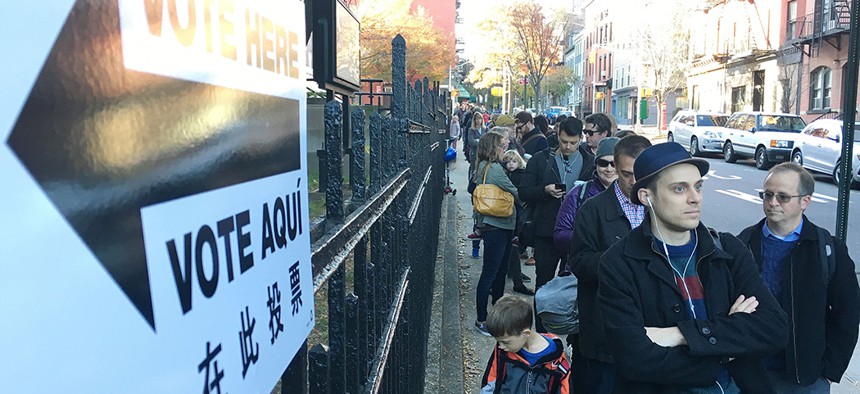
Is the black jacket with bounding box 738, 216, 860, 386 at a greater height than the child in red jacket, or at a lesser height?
greater

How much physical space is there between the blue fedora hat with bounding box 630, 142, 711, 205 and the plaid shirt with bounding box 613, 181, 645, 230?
0.76m

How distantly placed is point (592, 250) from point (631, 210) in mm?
286

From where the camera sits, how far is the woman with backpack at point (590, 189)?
441cm

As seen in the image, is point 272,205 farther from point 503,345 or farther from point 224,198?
point 503,345

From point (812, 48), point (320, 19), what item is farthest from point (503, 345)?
point (812, 48)

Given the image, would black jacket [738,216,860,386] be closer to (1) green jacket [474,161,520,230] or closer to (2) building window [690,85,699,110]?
(1) green jacket [474,161,520,230]

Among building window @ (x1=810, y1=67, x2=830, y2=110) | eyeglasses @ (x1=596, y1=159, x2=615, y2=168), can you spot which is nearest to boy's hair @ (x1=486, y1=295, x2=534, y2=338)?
eyeglasses @ (x1=596, y1=159, x2=615, y2=168)

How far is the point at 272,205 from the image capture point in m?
1.32

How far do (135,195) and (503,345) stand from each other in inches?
124

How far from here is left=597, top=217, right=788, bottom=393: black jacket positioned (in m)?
2.60

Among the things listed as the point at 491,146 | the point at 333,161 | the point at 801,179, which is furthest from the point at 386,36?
the point at 333,161

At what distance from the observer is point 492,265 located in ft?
20.6

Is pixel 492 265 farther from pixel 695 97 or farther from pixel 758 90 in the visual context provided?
pixel 695 97

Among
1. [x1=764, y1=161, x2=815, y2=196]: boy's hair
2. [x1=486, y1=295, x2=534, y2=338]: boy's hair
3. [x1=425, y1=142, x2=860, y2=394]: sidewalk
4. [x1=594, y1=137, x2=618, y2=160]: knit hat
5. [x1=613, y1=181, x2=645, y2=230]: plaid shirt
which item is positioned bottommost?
[x1=425, y1=142, x2=860, y2=394]: sidewalk
